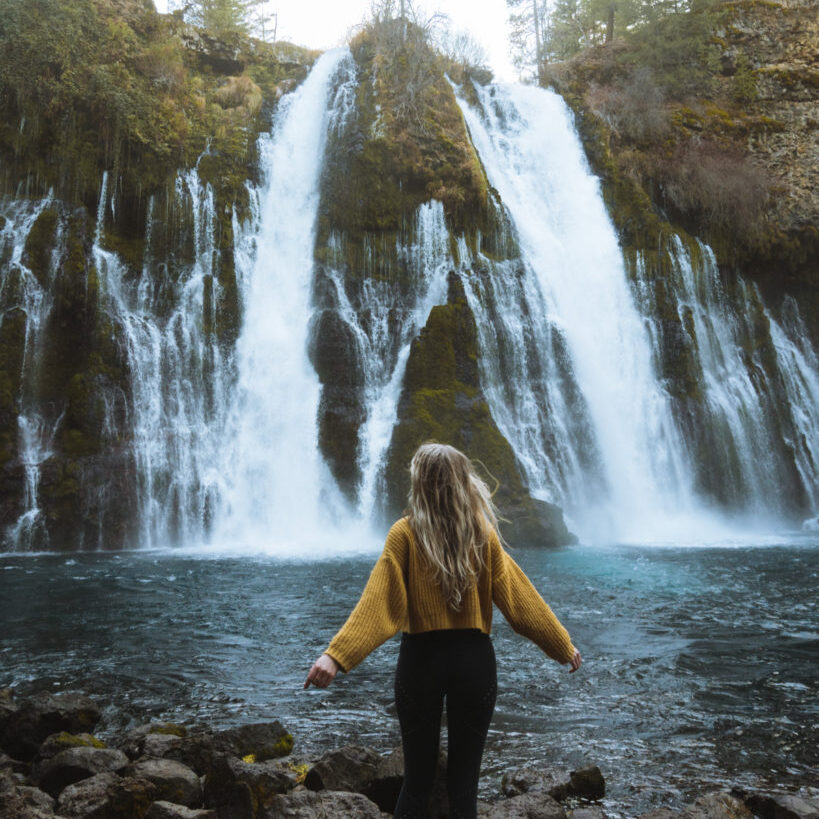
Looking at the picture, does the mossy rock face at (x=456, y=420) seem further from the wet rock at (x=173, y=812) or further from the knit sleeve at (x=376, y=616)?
the knit sleeve at (x=376, y=616)

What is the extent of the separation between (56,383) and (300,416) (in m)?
6.16

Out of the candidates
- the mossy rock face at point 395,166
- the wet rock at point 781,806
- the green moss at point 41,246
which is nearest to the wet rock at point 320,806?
the wet rock at point 781,806

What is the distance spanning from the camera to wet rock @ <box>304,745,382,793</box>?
4.38 meters

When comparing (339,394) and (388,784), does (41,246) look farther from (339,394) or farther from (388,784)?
(388,784)

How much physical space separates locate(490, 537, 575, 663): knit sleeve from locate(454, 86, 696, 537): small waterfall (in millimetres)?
16246

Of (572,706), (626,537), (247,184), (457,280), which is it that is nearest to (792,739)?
(572,706)

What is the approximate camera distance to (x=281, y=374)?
20203mm

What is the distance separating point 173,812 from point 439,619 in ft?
6.05

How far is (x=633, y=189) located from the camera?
25500 mm

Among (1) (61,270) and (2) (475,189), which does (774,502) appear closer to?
(2) (475,189)

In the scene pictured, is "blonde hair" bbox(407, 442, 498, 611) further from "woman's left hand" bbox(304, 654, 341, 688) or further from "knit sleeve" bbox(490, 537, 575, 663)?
"woman's left hand" bbox(304, 654, 341, 688)

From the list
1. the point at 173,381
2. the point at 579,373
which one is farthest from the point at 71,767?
the point at 579,373

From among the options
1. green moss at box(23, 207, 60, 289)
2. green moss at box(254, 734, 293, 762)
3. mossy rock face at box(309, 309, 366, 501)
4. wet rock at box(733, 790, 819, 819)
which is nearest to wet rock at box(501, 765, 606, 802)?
wet rock at box(733, 790, 819, 819)

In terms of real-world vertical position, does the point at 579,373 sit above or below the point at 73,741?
above
